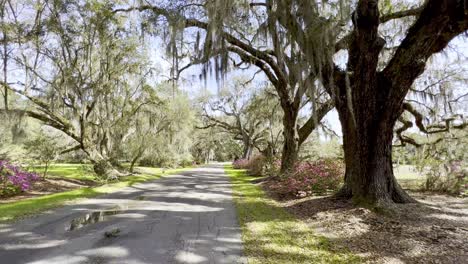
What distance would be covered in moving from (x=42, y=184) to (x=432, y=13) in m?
13.9

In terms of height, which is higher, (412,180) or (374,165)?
(374,165)

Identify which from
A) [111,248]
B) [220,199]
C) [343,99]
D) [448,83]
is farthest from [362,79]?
[448,83]

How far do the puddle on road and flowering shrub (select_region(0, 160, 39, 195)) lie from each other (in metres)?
4.79

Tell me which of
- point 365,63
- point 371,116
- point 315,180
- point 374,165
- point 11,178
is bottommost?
point 315,180

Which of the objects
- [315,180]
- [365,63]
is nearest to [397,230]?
[365,63]

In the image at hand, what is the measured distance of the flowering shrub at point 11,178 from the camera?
8.89m

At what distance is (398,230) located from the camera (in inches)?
179

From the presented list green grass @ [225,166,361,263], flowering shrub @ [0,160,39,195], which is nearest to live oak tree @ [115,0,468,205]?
green grass @ [225,166,361,263]

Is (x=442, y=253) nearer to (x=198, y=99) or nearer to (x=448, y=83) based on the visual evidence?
(x=448, y=83)

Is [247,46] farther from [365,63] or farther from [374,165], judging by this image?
[374,165]

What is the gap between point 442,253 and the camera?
360cm

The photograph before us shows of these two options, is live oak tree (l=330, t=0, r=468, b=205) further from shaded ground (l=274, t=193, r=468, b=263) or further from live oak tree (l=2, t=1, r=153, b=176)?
live oak tree (l=2, t=1, r=153, b=176)

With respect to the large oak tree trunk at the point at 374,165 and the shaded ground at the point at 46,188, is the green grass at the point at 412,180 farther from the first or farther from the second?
the shaded ground at the point at 46,188

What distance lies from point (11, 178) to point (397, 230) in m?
10.7
